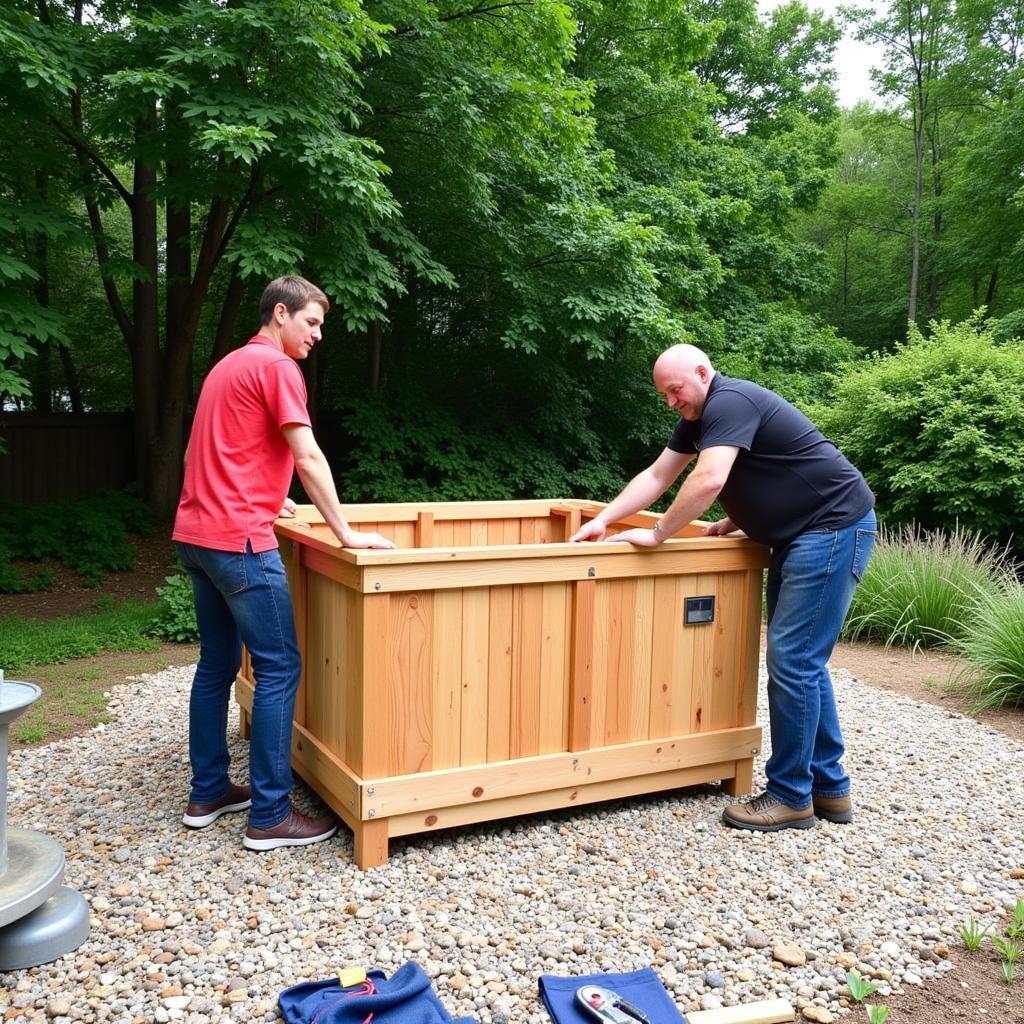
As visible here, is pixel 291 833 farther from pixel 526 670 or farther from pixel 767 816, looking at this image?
pixel 767 816

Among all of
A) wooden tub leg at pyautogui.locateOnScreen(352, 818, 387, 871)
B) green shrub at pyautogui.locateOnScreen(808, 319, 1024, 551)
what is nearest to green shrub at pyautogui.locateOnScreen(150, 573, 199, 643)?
wooden tub leg at pyautogui.locateOnScreen(352, 818, 387, 871)

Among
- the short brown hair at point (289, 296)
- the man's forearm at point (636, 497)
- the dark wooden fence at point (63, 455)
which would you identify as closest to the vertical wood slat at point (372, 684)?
the short brown hair at point (289, 296)

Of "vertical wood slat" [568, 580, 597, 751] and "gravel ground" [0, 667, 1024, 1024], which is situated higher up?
"vertical wood slat" [568, 580, 597, 751]

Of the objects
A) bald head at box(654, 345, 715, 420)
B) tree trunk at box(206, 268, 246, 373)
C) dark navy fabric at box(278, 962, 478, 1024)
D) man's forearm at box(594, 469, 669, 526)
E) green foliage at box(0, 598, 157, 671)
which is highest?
tree trunk at box(206, 268, 246, 373)

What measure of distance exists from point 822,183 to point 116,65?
1351cm

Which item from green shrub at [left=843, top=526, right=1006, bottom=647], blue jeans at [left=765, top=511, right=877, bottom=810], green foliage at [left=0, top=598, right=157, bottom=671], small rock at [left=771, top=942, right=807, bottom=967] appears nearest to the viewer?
small rock at [left=771, top=942, right=807, bottom=967]

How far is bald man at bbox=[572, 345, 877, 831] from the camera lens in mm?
3373

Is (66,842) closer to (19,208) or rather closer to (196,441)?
(196,441)

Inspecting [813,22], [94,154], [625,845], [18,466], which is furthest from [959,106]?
[625,845]

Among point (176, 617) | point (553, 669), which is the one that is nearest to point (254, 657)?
point (553, 669)

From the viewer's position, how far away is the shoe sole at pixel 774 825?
3.50 meters

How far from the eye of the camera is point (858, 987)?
2457 mm

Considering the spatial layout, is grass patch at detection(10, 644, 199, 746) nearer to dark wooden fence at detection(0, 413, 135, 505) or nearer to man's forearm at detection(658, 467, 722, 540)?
man's forearm at detection(658, 467, 722, 540)

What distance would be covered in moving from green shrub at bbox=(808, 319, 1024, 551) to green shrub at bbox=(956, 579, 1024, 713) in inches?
96.8
